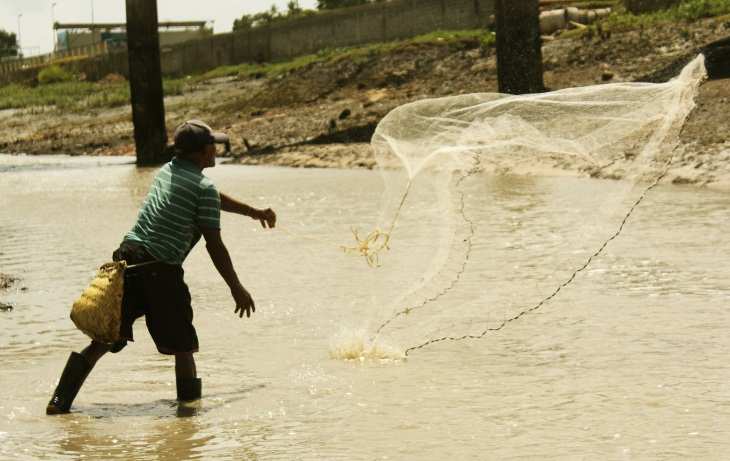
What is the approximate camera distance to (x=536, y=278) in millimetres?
8422

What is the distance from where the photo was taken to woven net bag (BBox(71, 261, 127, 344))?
5.26 metres

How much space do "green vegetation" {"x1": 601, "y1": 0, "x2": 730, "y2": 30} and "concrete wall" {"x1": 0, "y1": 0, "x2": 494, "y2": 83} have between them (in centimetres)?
969

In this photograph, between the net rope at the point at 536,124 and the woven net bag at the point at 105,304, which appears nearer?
the woven net bag at the point at 105,304

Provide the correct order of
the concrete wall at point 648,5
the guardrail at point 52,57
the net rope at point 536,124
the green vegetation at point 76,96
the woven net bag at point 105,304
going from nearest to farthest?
the woven net bag at point 105,304, the net rope at point 536,124, the concrete wall at point 648,5, the green vegetation at point 76,96, the guardrail at point 52,57

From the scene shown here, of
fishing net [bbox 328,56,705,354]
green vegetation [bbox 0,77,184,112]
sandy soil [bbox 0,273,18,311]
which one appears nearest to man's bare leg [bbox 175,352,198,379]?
fishing net [bbox 328,56,705,354]

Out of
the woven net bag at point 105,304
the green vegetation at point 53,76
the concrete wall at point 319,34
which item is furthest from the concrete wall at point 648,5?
the green vegetation at point 53,76

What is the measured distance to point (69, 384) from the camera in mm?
5387

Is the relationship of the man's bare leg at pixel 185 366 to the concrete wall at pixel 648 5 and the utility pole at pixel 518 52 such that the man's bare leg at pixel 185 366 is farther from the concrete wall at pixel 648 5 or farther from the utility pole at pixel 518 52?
the concrete wall at pixel 648 5

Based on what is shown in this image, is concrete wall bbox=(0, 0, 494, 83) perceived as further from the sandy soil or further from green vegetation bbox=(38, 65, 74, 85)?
the sandy soil

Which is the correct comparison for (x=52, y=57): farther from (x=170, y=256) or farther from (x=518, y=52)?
(x=170, y=256)

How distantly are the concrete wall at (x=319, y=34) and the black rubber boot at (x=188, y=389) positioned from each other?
26.5 meters

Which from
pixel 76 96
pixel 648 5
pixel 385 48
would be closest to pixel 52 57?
pixel 76 96

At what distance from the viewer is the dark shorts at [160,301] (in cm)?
532

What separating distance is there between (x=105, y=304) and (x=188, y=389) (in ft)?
1.77
